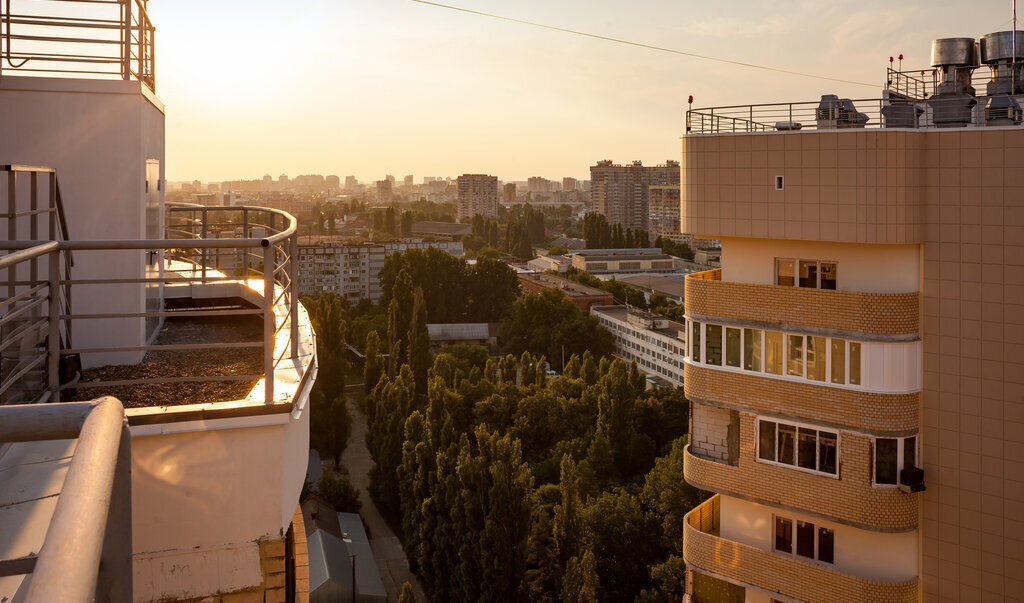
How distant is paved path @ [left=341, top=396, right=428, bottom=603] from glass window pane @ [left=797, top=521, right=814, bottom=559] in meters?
11.8

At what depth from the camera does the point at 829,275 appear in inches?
286

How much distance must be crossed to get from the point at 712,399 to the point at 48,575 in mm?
7409

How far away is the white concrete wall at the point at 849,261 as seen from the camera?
689 cm

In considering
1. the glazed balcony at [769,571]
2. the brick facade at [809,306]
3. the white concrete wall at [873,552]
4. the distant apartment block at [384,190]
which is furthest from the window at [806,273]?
the distant apartment block at [384,190]

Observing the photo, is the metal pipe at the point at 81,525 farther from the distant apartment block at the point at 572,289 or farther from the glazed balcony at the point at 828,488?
the distant apartment block at the point at 572,289

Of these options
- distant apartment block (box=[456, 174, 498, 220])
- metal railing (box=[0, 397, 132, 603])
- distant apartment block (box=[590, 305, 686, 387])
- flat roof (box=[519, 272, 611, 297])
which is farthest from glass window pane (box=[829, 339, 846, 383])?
distant apartment block (box=[456, 174, 498, 220])

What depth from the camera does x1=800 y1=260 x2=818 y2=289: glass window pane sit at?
24.1 feet

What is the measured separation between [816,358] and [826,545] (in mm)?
1683

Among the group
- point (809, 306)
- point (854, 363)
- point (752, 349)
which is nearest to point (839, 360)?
point (854, 363)

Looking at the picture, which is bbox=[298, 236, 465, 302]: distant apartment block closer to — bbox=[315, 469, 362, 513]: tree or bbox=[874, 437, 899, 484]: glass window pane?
bbox=[315, 469, 362, 513]: tree

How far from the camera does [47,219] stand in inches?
147

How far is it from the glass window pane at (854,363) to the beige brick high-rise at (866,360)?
0.01 meters

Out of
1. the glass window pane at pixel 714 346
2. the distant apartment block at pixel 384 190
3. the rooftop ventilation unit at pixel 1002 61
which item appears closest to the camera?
the glass window pane at pixel 714 346

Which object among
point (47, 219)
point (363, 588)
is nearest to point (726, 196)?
point (47, 219)
